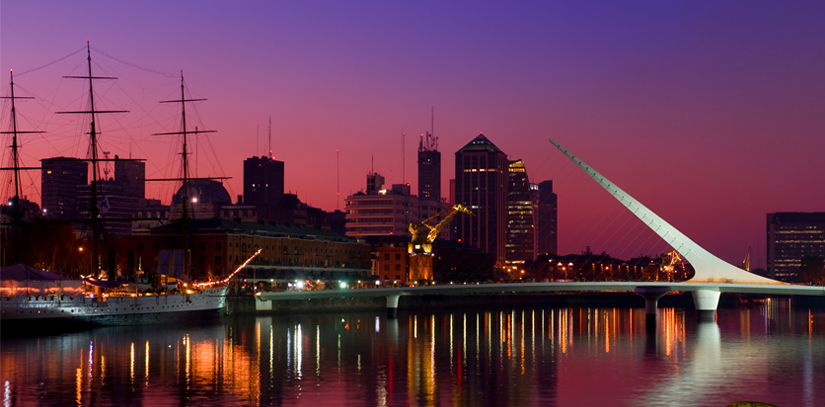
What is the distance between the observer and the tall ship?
242ft

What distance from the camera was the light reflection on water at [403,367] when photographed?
37.8 meters

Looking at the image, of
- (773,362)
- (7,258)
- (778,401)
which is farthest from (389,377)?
(7,258)

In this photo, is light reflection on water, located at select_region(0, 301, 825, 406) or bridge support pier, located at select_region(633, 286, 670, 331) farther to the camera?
bridge support pier, located at select_region(633, 286, 670, 331)

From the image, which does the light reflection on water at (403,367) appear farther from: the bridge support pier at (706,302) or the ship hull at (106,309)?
the bridge support pier at (706,302)

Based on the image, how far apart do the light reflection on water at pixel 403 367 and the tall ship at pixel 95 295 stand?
380 centimetres

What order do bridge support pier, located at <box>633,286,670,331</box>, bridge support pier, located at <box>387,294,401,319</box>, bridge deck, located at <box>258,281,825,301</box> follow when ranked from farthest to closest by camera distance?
bridge support pier, located at <box>387,294,401,319</box>
bridge support pier, located at <box>633,286,670,331</box>
bridge deck, located at <box>258,281,825,301</box>

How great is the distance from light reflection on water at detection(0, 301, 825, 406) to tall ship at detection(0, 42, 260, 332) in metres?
3.80

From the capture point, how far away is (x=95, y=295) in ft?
269

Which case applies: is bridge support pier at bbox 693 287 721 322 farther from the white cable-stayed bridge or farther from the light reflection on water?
the light reflection on water

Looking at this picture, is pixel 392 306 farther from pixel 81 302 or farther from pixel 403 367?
pixel 403 367

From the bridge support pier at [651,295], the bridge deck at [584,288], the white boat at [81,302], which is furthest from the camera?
the bridge support pier at [651,295]

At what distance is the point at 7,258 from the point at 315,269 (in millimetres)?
52453

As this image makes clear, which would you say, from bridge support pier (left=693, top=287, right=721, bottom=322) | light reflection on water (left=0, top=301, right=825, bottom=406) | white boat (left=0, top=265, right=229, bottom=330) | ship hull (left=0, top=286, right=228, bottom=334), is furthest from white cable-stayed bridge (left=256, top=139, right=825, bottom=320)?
white boat (left=0, top=265, right=229, bottom=330)

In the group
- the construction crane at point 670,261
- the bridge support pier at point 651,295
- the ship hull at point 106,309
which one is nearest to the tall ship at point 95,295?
the ship hull at point 106,309
